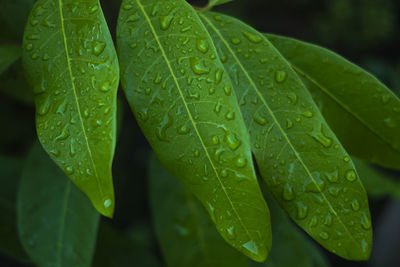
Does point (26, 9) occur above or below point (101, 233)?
above

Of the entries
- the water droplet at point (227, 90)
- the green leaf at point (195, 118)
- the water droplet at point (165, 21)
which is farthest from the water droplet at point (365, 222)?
the water droplet at point (165, 21)

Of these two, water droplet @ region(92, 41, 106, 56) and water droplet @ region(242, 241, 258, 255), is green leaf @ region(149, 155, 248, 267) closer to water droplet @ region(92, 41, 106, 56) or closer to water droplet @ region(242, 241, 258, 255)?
water droplet @ region(242, 241, 258, 255)

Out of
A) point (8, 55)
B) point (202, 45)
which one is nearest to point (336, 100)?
point (202, 45)

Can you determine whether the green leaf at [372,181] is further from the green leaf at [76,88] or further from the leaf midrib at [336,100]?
the green leaf at [76,88]

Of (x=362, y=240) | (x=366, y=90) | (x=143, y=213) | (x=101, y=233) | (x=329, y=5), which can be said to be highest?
(x=366, y=90)

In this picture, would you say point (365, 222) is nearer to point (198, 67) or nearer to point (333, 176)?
point (333, 176)

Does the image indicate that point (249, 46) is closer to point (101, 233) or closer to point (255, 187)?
point (255, 187)

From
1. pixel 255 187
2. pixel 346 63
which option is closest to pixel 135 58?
pixel 255 187
